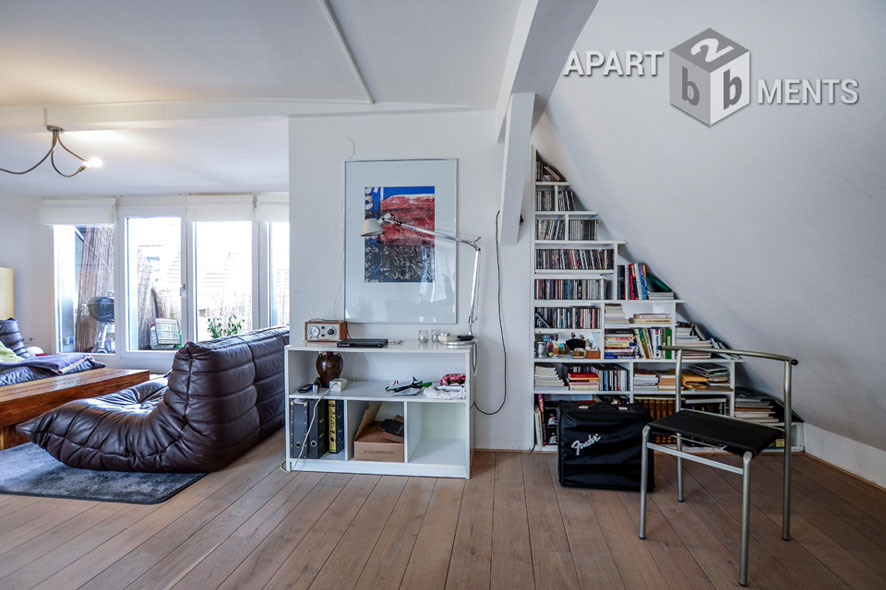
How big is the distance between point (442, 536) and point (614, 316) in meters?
1.79

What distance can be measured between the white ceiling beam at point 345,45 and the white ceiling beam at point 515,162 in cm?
89

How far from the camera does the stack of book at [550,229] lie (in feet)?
9.42

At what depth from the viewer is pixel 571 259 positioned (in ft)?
9.37

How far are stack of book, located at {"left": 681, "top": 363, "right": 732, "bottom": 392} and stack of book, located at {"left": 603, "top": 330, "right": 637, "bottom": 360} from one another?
0.37 meters

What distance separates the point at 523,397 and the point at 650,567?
1281 millimetres

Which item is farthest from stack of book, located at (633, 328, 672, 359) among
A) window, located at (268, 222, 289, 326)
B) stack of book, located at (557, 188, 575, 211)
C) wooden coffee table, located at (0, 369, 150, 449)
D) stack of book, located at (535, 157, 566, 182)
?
wooden coffee table, located at (0, 369, 150, 449)

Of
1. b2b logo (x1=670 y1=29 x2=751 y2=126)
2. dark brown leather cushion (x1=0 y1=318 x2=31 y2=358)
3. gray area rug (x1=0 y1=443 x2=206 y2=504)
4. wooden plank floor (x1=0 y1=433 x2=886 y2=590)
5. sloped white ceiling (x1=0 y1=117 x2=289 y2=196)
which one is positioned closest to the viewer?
b2b logo (x1=670 y1=29 x2=751 y2=126)

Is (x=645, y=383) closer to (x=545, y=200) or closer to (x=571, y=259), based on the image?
(x=571, y=259)

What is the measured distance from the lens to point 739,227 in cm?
177

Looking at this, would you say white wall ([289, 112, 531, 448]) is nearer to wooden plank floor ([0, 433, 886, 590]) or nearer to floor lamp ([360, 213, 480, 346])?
floor lamp ([360, 213, 480, 346])

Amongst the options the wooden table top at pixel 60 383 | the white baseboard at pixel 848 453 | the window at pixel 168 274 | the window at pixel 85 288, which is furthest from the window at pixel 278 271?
the white baseboard at pixel 848 453

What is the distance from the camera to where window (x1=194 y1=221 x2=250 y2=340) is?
519 cm

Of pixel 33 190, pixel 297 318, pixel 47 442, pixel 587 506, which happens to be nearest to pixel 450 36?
pixel 297 318

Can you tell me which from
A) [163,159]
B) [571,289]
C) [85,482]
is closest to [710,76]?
[571,289]
